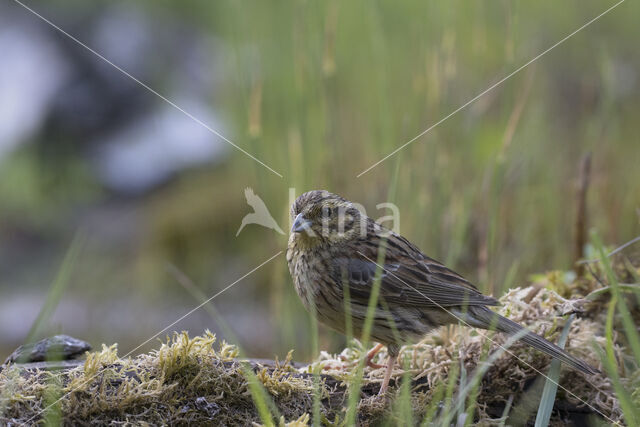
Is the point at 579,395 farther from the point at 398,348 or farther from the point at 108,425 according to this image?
the point at 108,425

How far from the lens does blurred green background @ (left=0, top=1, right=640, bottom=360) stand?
471cm

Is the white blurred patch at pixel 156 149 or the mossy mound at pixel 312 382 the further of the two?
the white blurred patch at pixel 156 149

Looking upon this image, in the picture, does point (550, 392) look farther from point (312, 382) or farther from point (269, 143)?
point (269, 143)

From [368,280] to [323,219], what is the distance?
41cm

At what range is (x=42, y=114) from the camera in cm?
773

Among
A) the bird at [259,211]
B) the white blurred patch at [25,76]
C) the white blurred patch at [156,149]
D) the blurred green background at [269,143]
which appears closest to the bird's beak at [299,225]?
the blurred green background at [269,143]

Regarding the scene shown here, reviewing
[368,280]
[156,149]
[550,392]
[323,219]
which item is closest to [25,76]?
[156,149]

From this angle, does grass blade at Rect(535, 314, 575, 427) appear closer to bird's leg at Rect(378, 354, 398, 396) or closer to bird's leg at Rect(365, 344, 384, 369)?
bird's leg at Rect(378, 354, 398, 396)

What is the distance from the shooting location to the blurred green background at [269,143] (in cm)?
471

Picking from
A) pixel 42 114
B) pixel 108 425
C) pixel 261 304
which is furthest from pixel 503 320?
pixel 42 114

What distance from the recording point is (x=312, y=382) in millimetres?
2867

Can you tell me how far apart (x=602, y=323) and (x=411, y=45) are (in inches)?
166

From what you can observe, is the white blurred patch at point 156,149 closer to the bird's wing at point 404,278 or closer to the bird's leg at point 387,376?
the bird's wing at point 404,278

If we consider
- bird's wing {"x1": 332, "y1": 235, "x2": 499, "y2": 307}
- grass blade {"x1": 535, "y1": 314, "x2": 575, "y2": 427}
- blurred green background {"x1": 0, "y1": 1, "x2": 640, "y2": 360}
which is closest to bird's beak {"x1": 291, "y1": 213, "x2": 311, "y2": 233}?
bird's wing {"x1": 332, "y1": 235, "x2": 499, "y2": 307}
